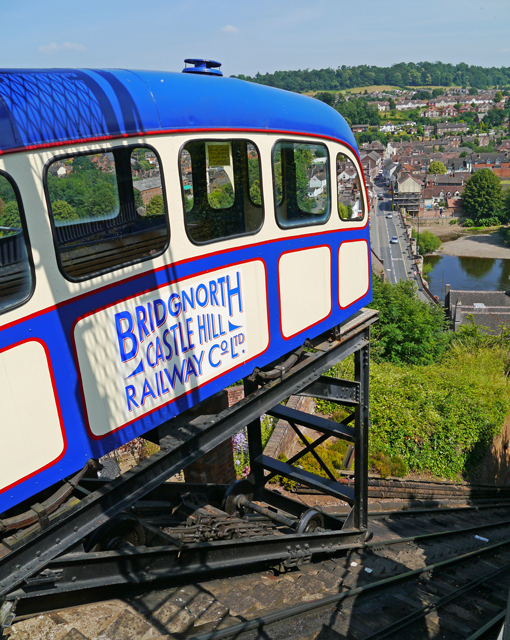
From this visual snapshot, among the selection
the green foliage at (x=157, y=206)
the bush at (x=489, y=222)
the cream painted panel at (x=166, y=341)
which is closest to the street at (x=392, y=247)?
the bush at (x=489, y=222)

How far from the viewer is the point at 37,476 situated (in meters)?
3.10

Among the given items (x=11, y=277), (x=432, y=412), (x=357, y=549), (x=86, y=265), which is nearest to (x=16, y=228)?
(x=11, y=277)

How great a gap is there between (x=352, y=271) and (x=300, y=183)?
4.37ft

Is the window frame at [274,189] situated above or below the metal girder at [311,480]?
above

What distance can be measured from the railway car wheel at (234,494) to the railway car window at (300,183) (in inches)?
137

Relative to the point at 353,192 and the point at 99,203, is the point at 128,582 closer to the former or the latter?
the point at 99,203

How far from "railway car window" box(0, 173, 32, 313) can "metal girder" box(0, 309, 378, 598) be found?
1434mm

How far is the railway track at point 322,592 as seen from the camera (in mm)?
4086

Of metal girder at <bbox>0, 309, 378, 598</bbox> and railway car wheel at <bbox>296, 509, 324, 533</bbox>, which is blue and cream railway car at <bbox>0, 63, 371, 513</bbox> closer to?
metal girder at <bbox>0, 309, 378, 598</bbox>

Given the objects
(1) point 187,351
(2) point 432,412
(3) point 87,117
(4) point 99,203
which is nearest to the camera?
(3) point 87,117

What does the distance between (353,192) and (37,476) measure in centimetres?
434

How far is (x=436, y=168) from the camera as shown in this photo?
111125mm

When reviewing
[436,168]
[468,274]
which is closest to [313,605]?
[468,274]

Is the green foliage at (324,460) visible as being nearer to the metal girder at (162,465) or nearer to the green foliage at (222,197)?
the metal girder at (162,465)
